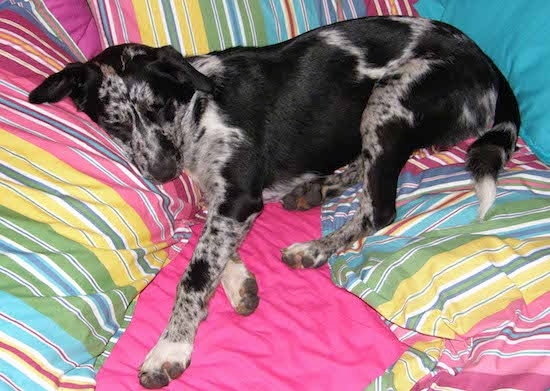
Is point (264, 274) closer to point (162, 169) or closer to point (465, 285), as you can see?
point (162, 169)

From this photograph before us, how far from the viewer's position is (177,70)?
242cm

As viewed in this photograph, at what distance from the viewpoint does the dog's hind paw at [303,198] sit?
2.93m

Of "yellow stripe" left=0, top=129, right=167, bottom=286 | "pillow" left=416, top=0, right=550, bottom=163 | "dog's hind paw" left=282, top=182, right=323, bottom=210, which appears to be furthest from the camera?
"dog's hind paw" left=282, top=182, right=323, bottom=210

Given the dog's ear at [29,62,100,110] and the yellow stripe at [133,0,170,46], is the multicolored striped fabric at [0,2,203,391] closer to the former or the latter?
the dog's ear at [29,62,100,110]

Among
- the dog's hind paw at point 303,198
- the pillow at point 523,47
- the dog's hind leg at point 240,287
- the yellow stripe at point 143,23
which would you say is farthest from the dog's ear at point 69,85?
the pillow at point 523,47

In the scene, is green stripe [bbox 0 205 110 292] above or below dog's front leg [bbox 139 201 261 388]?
above

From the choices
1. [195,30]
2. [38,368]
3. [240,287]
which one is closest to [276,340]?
[240,287]

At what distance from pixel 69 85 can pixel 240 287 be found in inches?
45.1

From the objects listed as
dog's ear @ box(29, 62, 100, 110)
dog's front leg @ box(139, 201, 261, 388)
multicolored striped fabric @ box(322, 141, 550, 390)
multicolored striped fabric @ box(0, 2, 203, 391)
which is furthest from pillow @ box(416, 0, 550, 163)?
dog's ear @ box(29, 62, 100, 110)

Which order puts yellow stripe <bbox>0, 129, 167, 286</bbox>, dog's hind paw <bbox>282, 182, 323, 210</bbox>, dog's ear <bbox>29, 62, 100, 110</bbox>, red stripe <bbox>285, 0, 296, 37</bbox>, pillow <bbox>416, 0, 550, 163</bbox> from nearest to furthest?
yellow stripe <bbox>0, 129, 167, 286</bbox>
dog's ear <bbox>29, 62, 100, 110</bbox>
pillow <bbox>416, 0, 550, 163</bbox>
dog's hind paw <bbox>282, 182, 323, 210</bbox>
red stripe <bbox>285, 0, 296, 37</bbox>

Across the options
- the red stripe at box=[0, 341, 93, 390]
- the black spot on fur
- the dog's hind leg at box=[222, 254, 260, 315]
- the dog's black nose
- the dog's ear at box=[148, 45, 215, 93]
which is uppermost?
the dog's ear at box=[148, 45, 215, 93]

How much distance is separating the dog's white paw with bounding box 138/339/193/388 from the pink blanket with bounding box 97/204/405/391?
0.04m

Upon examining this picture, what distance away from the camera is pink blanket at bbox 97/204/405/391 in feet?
6.75

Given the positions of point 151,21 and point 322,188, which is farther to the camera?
point 322,188
